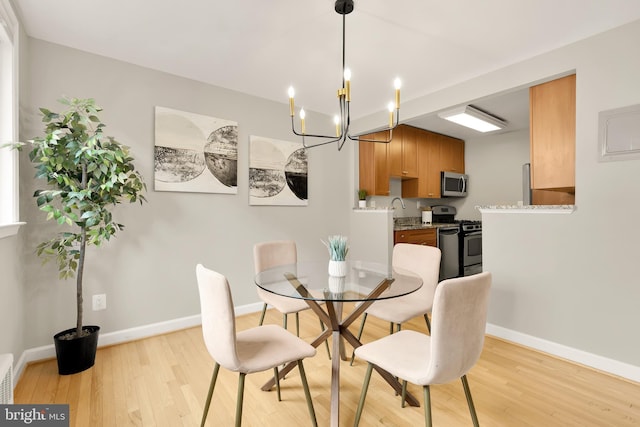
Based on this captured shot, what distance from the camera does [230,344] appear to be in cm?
127

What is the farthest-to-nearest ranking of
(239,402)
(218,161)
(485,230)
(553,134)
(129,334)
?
(218,161) < (485,230) < (129,334) < (553,134) < (239,402)

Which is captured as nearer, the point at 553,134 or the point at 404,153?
the point at 553,134

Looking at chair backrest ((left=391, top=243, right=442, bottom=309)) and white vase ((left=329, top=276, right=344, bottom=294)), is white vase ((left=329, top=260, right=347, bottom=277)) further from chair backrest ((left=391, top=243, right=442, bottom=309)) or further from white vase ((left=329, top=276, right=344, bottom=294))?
chair backrest ((left=391, top=243, right=442, bottom=309))

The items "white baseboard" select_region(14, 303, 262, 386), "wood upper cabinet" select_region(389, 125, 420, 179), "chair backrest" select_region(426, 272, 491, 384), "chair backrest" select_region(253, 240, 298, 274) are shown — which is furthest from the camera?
"wood upper cabinet" select_region(389, 125, 420, 179)

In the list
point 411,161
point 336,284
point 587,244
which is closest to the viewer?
point 336,284

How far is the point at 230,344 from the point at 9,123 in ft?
6.64

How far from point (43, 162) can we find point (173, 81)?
133cm

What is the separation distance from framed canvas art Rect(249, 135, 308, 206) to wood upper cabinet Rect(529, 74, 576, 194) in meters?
2.32

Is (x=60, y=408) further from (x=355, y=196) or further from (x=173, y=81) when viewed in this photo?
(x=355, y=196)

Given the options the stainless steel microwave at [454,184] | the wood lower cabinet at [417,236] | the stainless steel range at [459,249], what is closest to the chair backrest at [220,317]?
the wood lower cabinet at [417,236]

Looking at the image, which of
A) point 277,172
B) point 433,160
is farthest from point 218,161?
point 433,160

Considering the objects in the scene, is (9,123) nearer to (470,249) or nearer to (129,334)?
(129,334)

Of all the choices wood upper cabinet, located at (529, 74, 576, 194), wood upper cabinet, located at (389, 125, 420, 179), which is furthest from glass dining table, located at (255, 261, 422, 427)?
wood upper cabinet, located at (389, 125, 420, 179)

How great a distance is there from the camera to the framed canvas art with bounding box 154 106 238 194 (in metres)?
2.72
